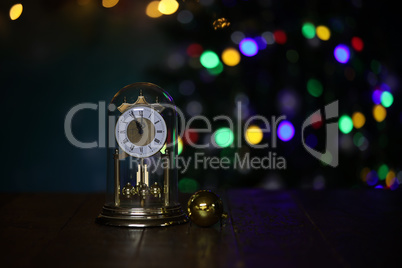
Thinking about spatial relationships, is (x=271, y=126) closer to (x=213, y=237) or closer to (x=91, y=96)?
(x=91, y=96)

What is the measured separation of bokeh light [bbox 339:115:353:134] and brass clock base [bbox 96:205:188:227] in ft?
5.50

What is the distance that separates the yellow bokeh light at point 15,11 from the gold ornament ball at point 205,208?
2.00m

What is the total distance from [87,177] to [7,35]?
38.4 inches

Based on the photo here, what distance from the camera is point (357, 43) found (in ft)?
11.6

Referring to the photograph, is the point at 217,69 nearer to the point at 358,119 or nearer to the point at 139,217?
the point at 358,119

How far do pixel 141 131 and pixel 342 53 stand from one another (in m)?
1.85

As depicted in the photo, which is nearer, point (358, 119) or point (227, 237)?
point (227, 237)

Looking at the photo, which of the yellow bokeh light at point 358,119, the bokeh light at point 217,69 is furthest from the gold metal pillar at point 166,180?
the yellow bokeh light at point 358,119

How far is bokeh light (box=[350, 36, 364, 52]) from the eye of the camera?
139 inches

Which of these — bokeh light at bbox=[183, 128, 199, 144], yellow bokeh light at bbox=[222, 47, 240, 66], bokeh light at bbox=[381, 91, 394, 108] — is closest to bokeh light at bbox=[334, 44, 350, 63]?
bokeh light at bbox=[381, 91, 394, 108]

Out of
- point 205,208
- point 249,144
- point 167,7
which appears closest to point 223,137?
point 249,144

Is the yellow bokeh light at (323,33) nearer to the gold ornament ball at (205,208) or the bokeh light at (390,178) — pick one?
the bokeh light at (390,178)

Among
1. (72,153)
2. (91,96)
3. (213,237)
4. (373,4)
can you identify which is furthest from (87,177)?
(373,4)

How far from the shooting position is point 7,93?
3.47 meters
